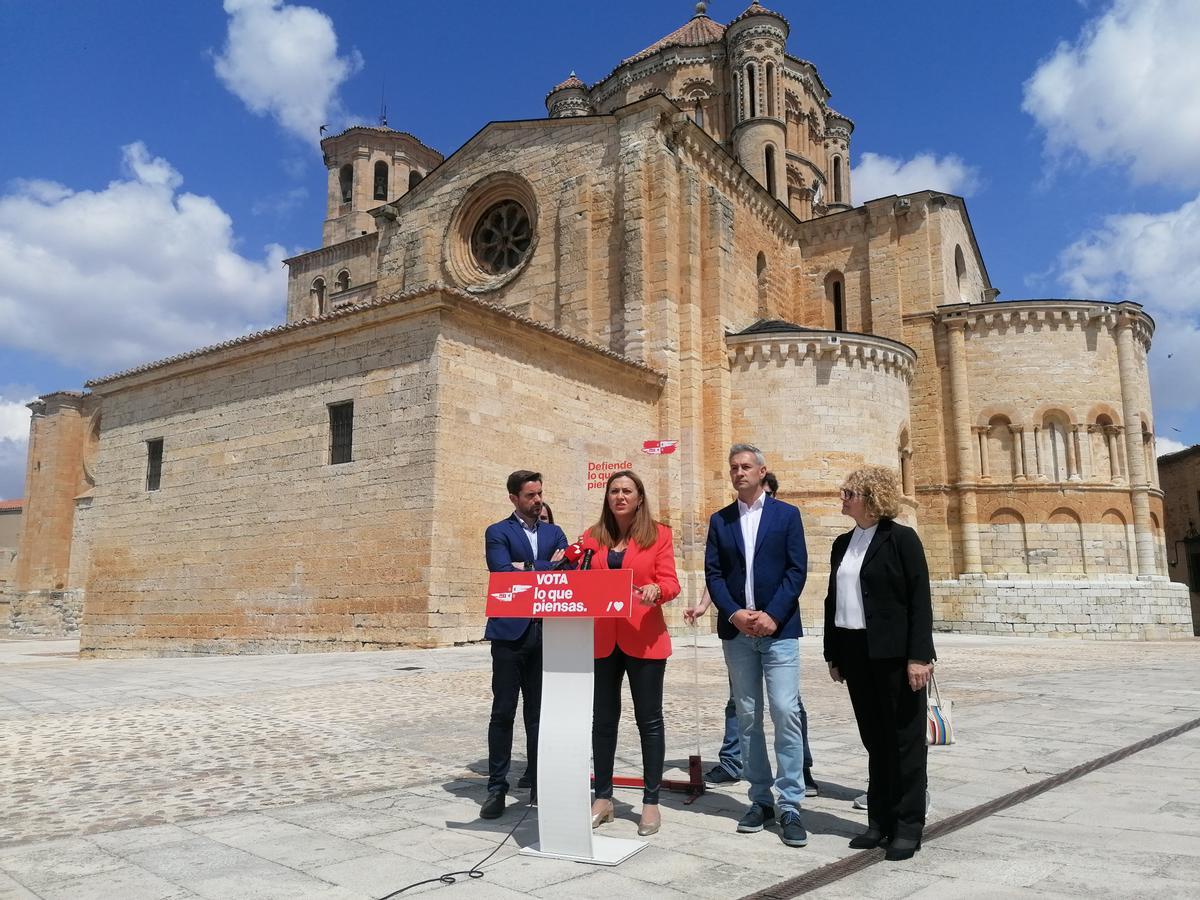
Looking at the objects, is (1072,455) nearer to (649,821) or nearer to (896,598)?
(896,598)

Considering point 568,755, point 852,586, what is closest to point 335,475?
point 568,755

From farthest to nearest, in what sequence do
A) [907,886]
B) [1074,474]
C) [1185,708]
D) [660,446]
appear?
[1074,474], [660,446], [1185,708], [907,886]

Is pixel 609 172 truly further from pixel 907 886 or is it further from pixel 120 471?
pixel 907 886

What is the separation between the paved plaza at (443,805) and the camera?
322cm

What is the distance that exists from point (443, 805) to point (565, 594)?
4.58 feet

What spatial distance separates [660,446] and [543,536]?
30.0 ft

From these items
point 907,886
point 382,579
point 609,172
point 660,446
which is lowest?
point 907,886

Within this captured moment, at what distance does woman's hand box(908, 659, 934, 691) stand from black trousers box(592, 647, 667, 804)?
1068mm

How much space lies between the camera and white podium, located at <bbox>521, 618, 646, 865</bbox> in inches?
140

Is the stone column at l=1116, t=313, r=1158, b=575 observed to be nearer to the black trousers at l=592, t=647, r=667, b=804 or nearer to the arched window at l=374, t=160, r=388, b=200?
the black trousers at l=592, t=647, r=667, b=804

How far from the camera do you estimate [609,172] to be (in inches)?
806

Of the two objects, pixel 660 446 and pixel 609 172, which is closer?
pixel 660 446

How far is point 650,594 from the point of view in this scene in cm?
394

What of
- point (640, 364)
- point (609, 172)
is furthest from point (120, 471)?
point (609, 172)
